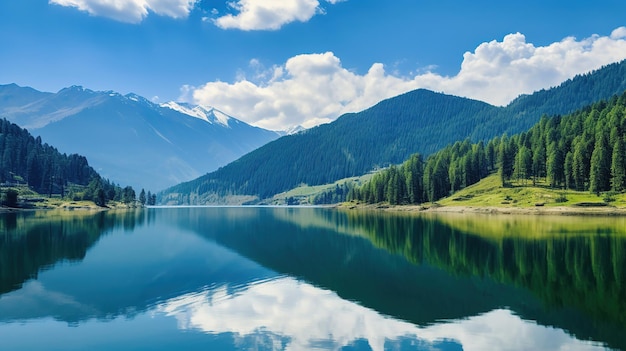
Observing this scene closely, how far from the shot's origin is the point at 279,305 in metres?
32.9

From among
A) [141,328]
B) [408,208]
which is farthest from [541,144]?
[141,328]

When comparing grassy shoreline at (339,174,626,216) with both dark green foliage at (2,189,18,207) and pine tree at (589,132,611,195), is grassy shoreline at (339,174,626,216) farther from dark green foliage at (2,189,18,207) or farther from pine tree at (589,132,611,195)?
dark green foliage at (2,189,18,207)

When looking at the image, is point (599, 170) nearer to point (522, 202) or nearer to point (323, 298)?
point (522, 202)

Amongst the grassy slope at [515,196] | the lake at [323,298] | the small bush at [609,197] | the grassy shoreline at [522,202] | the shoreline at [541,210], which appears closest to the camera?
the lake at [323,298]

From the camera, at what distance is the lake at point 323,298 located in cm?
2455

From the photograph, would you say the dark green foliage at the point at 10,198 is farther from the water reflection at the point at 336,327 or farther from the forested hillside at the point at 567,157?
the water reflection at the point at 336,327

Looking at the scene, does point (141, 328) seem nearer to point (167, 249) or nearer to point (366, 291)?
point (366, 291)

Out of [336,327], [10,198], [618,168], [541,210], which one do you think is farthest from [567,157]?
[10,198]

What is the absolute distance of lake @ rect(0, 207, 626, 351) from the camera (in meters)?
24.5

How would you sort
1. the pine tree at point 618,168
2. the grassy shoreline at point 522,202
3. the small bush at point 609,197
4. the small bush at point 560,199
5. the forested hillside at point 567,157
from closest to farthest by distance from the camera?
the grassy shoreline at point 522,202 < the small bush at point 609,197 < the pine tree at point 618,168 < the forested hillside at point 567,157 < the small bush at point 560,199

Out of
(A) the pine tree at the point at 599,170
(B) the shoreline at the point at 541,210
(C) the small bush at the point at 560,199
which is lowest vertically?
(B) the shoreline at the point at 541,210

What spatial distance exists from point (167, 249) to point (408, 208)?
466 ft

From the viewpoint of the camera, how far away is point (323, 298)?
114ft

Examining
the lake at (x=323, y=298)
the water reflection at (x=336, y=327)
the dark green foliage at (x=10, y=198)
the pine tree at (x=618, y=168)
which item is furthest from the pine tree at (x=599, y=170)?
the dark green foliage at (x=10, y=198)
